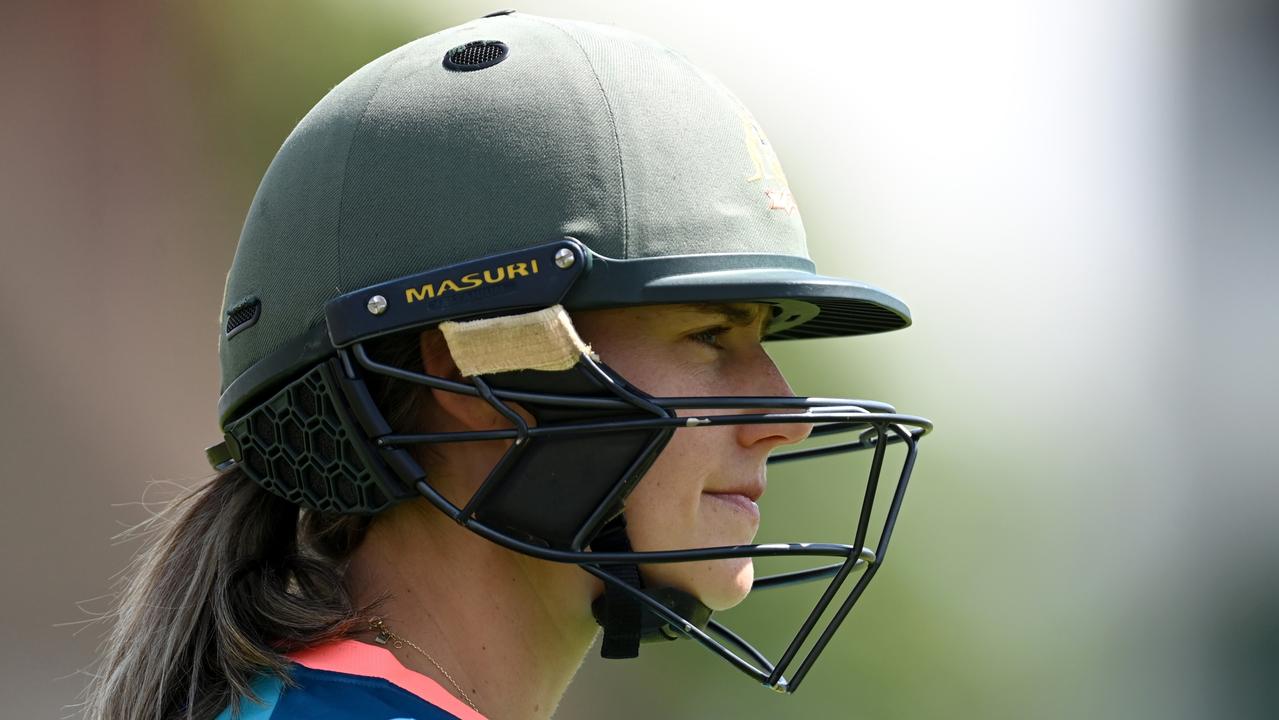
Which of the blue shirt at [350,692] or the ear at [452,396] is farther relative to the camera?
the ear at [452,396]

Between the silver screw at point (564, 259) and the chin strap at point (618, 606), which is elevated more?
the silver screw at point (564, 259)

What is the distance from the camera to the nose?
1.93 meters

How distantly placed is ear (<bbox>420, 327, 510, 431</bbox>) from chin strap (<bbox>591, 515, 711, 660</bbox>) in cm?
25

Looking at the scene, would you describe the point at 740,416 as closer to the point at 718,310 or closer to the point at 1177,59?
the point at 718,310

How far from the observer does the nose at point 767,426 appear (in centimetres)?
193

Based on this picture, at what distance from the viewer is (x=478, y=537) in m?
1.92

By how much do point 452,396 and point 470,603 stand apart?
12.2 inches

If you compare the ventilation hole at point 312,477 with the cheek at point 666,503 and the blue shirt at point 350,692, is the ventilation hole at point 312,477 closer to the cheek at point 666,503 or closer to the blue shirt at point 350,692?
the blue shirt at point 350,692

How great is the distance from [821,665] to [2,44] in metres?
2.59

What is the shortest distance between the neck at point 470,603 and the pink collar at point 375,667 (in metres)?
0.11

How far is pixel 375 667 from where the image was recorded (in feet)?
5.61

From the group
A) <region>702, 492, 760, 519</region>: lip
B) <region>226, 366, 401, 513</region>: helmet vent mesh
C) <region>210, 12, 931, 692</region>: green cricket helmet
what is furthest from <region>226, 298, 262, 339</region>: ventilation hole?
<region>702, 492, 760, 519</region>: lip

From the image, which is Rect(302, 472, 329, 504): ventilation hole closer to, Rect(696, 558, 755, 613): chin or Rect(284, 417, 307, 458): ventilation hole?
Rect(284, 417, 307, 458): ventilation hole

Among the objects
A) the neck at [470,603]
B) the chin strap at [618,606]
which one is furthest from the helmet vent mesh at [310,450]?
the chin strap at [618,606]
